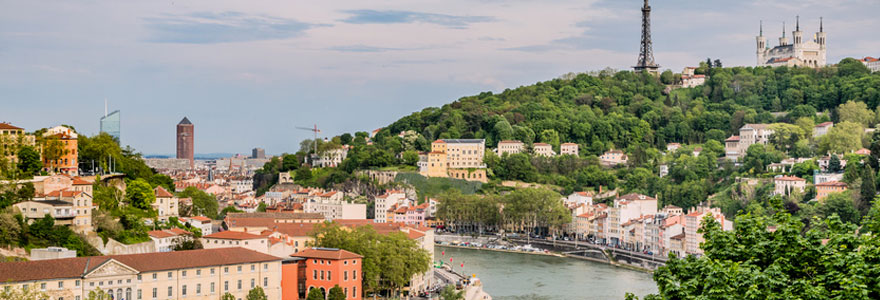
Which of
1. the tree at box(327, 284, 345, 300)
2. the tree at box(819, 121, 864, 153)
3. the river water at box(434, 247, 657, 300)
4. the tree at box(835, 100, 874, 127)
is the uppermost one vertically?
the tree at box(835, 100, 874, 127)

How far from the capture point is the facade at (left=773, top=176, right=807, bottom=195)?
42781mm

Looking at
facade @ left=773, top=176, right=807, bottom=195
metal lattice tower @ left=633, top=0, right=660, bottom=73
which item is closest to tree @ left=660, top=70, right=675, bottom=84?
metal lattice tower @ left=633, top=0, right=660, bottom=73

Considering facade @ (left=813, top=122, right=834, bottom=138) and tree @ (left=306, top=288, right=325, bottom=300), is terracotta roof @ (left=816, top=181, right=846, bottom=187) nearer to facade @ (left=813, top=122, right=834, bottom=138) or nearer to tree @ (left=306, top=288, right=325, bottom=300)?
facade @ (left=813, top=122, right=834, bottom=138)

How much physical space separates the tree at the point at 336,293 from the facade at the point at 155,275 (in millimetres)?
1094

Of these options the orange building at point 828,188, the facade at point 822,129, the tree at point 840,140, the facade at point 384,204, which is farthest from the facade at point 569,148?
the orange building at point 828,188

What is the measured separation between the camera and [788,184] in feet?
141

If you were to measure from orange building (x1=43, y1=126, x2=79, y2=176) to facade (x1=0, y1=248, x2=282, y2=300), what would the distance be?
32.8 feet

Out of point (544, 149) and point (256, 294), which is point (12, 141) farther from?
point (544, 149)

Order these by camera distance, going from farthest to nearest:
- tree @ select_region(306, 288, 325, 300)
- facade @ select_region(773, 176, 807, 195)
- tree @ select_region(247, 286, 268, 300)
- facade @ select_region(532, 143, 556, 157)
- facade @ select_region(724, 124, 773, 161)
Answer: facade @ select_region(532, 143, 556, 157) → facade @ select_region(724, 124, 773, 161) → facade @ select_region(773, 176, 807, 195) → tree @ select_region(306, 288, 325, 300) → tree @ select_region(247, 286, 268, 300)

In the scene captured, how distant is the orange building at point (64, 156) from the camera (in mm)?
28984

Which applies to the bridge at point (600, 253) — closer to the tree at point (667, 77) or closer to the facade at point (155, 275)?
the facade at point (155, 275)

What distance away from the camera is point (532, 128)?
61.1 metres

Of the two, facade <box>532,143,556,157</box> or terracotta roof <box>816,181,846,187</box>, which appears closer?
terracotta roof <box>816,181,846,187</box>

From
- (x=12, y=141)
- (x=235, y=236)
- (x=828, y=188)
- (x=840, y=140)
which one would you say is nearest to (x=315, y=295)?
(x=235, y=236)
